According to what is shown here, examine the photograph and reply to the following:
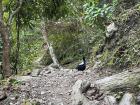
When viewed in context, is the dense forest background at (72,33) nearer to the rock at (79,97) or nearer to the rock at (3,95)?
the rock at (79,97)

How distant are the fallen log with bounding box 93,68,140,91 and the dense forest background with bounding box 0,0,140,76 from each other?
0.22 meters

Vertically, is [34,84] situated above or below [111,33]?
below

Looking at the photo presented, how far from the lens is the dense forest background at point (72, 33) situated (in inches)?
246

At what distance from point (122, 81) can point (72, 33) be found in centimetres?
776

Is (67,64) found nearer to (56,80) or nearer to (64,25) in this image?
(64,25)

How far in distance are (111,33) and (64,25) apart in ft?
19.5

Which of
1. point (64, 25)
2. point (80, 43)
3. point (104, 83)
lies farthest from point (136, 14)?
point (64, 25)

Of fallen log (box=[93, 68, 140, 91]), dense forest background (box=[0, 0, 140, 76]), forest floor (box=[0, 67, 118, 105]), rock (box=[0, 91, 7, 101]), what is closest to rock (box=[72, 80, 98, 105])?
forest floor (box=[0, 67, 118, 105])

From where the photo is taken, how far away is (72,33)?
12758mm

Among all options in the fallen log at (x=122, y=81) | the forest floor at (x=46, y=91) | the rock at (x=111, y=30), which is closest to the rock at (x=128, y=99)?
the fallen log at (x=122, y=81)

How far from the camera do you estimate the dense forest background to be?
20.5 feet

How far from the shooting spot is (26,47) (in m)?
13.8

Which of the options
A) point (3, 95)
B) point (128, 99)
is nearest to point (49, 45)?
point (3, 95)

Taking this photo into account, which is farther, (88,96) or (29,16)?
(29,16)
